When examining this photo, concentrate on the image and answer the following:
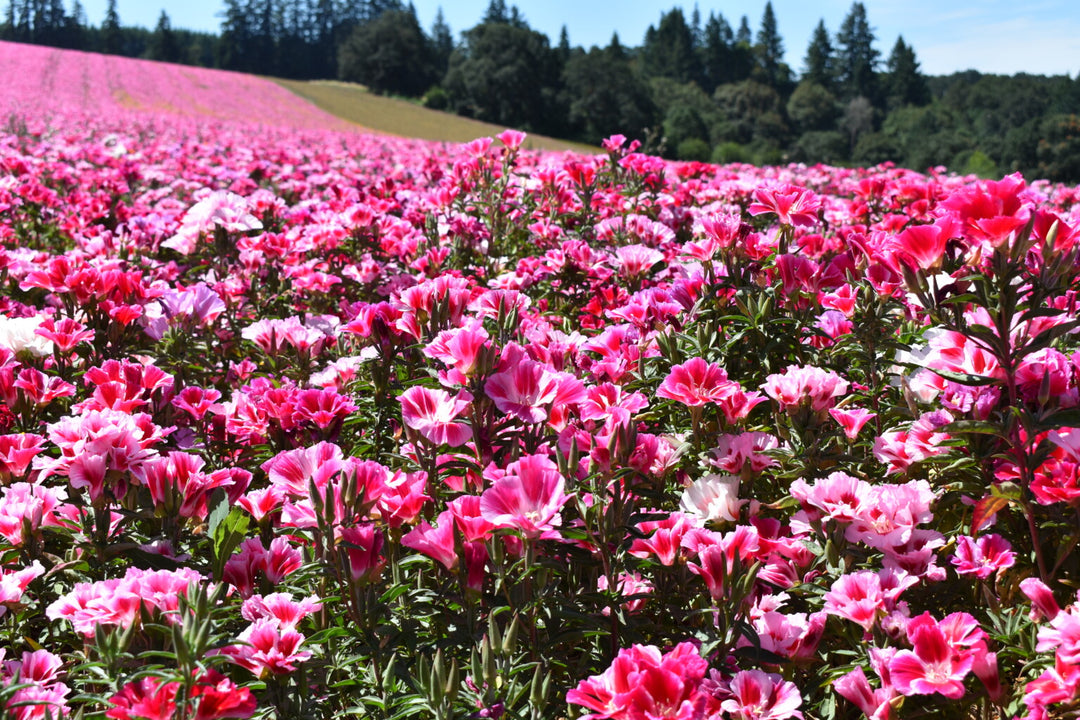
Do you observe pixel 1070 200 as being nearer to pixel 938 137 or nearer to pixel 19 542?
pixel 19 542

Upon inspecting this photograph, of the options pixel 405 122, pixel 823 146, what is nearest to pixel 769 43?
pixel 823 146

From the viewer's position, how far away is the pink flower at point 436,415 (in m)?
1.75

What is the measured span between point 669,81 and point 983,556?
258ft

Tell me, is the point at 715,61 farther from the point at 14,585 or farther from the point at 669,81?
the point at 14,585

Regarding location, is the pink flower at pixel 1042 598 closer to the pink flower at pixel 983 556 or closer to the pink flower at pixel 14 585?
the pink flower at pixel 983 556

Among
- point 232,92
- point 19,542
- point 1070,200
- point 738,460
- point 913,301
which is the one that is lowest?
point 19,542

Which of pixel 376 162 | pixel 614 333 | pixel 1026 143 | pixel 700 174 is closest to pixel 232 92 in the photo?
pixel 376 162

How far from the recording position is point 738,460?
1.92 meters

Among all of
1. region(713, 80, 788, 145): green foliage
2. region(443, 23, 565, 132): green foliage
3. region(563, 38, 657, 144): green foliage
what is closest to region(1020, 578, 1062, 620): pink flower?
region(563, 38, 657, 144): green foliage

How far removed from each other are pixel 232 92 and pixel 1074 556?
3676 cm

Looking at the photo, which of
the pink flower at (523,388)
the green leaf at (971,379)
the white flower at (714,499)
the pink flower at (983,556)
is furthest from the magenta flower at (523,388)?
the pink flower at (983,556)

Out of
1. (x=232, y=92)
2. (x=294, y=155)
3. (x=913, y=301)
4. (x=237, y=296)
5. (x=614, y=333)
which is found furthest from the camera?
(x=232, y=92)

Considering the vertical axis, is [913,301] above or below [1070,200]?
below

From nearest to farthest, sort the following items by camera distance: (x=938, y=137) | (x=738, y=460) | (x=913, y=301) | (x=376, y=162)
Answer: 1. (x=738, y=460)
2. (x=913, y=301)
3. (x=376, y=162)
4. (x=938, y=137)
